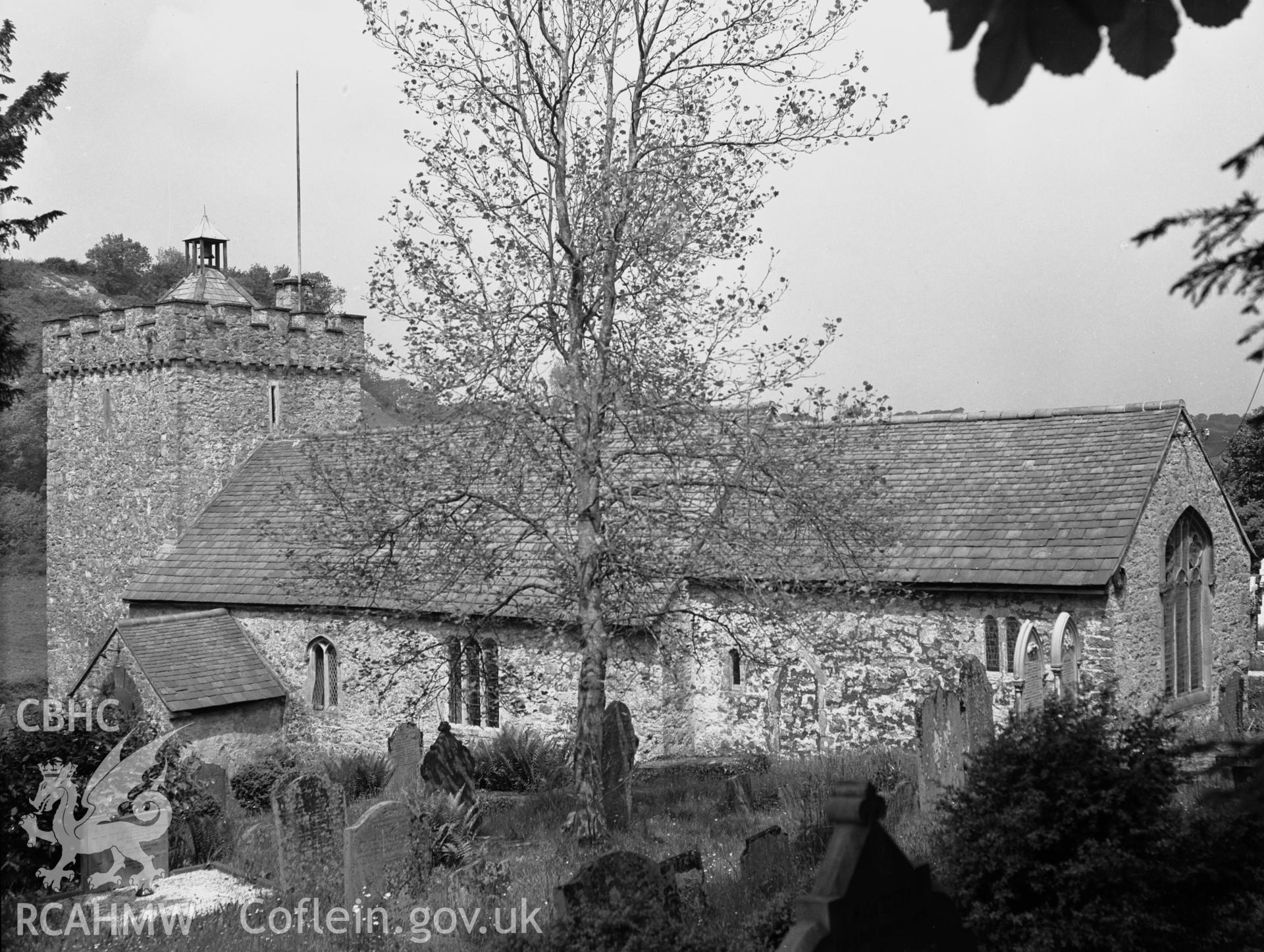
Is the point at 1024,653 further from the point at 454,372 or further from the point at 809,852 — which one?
the point at 454,372

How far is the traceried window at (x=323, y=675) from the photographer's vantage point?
21594 mm

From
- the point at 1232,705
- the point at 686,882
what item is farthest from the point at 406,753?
the point at 1232,705

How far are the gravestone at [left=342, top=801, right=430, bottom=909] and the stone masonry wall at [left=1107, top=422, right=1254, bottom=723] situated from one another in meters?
9.49

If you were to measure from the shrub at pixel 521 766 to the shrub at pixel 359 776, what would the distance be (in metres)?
1.53

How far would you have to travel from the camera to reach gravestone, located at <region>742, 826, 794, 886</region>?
938cm

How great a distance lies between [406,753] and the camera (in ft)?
45.6

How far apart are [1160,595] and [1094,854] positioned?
12039 millimetres

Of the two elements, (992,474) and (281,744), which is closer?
Result: (992,474)

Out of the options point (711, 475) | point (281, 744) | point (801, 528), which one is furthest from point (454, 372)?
point (281, 744)

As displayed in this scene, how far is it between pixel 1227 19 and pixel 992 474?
16.7 metres

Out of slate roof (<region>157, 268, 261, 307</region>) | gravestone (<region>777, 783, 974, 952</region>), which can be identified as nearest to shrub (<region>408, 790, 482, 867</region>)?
gravestone (<region>777, 783, 974, 952</region>)

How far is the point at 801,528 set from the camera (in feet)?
41.8

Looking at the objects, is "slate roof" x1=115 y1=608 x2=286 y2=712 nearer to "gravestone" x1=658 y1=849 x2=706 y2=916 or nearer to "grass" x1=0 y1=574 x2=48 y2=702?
"grass" x1=0 y1=574 x2=48 y2=702

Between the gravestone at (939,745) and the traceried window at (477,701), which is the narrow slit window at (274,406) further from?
the gravestone at (939,745)
